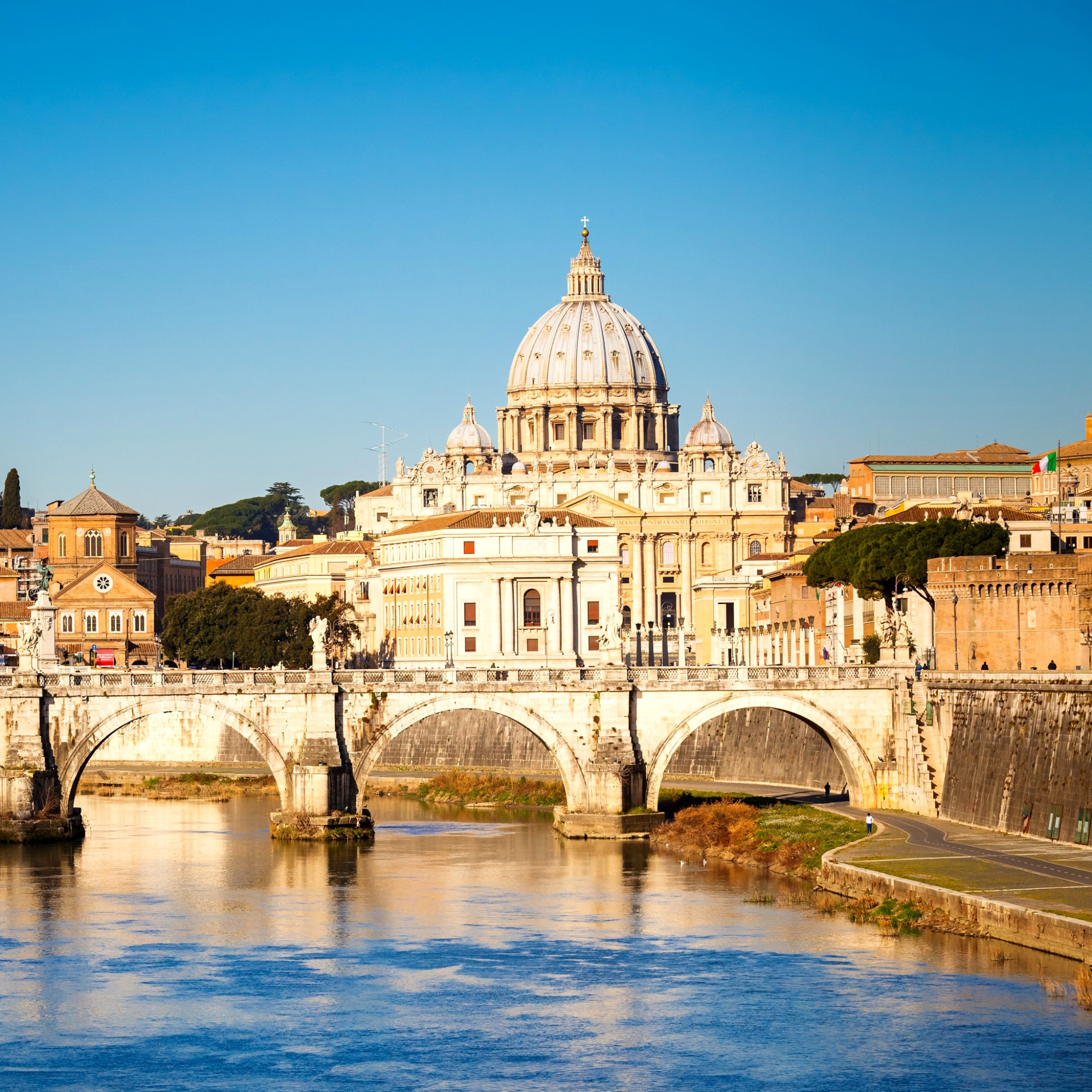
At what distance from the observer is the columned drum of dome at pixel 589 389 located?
15250 centimetres

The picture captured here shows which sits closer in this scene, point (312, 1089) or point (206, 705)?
point (312, 1089)

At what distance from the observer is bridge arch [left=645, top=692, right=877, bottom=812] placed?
5253cm

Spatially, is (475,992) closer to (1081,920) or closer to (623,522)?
(1081,920)

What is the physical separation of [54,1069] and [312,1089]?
12.2 feet

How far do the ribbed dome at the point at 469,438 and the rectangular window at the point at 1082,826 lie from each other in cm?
10997

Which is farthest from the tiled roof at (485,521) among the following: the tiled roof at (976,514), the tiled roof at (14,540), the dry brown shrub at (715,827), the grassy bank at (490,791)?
the dry brown shrub at (715,827)

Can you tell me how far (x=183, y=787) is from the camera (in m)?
70.2

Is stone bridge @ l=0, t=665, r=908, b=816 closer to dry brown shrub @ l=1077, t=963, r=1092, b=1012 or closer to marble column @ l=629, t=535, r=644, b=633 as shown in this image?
dry brown shrub @ l=1077, t=963, r=1092, b=1012

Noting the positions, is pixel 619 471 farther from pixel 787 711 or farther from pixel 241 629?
pixel 787 711

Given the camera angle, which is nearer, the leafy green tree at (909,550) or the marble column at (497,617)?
the leafy green tree at (909,550)

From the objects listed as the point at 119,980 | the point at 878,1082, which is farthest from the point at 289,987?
the point at 878,1082

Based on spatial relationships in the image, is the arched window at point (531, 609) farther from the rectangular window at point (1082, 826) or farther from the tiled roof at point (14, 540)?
the rectangular window at point (1082, 826)

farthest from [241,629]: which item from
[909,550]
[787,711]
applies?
[787,711]

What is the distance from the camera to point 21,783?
52.0 meters
